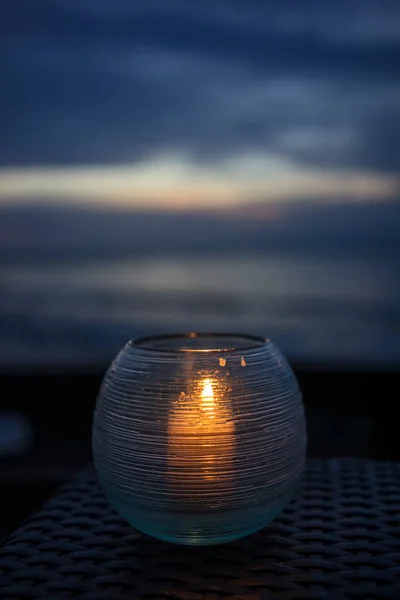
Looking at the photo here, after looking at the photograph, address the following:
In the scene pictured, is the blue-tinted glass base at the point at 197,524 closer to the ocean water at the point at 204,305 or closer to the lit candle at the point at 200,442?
the lit candle at the point at 200,442

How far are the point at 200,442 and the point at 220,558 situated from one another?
14 cm

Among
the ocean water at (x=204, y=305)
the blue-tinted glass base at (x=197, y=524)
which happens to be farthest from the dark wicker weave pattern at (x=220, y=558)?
the ocean water at (x=204, y=305)

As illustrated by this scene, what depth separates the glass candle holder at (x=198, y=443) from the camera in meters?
0.61

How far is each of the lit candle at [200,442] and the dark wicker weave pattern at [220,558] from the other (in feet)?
0.30

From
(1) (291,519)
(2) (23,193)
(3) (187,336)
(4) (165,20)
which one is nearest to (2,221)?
(2) (23,193)

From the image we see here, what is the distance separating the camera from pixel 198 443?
2.00 ft

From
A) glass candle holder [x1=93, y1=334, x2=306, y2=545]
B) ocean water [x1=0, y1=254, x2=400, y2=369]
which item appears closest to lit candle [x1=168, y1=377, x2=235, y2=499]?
glass candle holder [x1=93, y1=334, x2=306, y2=545]

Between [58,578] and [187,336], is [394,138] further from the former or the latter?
[58,578]

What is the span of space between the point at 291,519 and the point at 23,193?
5.67ft

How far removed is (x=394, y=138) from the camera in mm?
1986

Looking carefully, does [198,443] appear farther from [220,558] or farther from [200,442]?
[220,558]

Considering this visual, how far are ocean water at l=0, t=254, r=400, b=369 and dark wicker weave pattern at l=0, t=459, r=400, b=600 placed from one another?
74 centimetres

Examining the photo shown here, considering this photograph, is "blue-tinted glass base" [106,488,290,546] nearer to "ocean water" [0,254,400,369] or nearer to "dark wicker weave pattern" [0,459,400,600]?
"dark wicker weave pattern" [0,459,400,600]

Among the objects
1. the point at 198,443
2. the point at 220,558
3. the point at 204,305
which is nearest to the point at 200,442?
the point at 198,443
